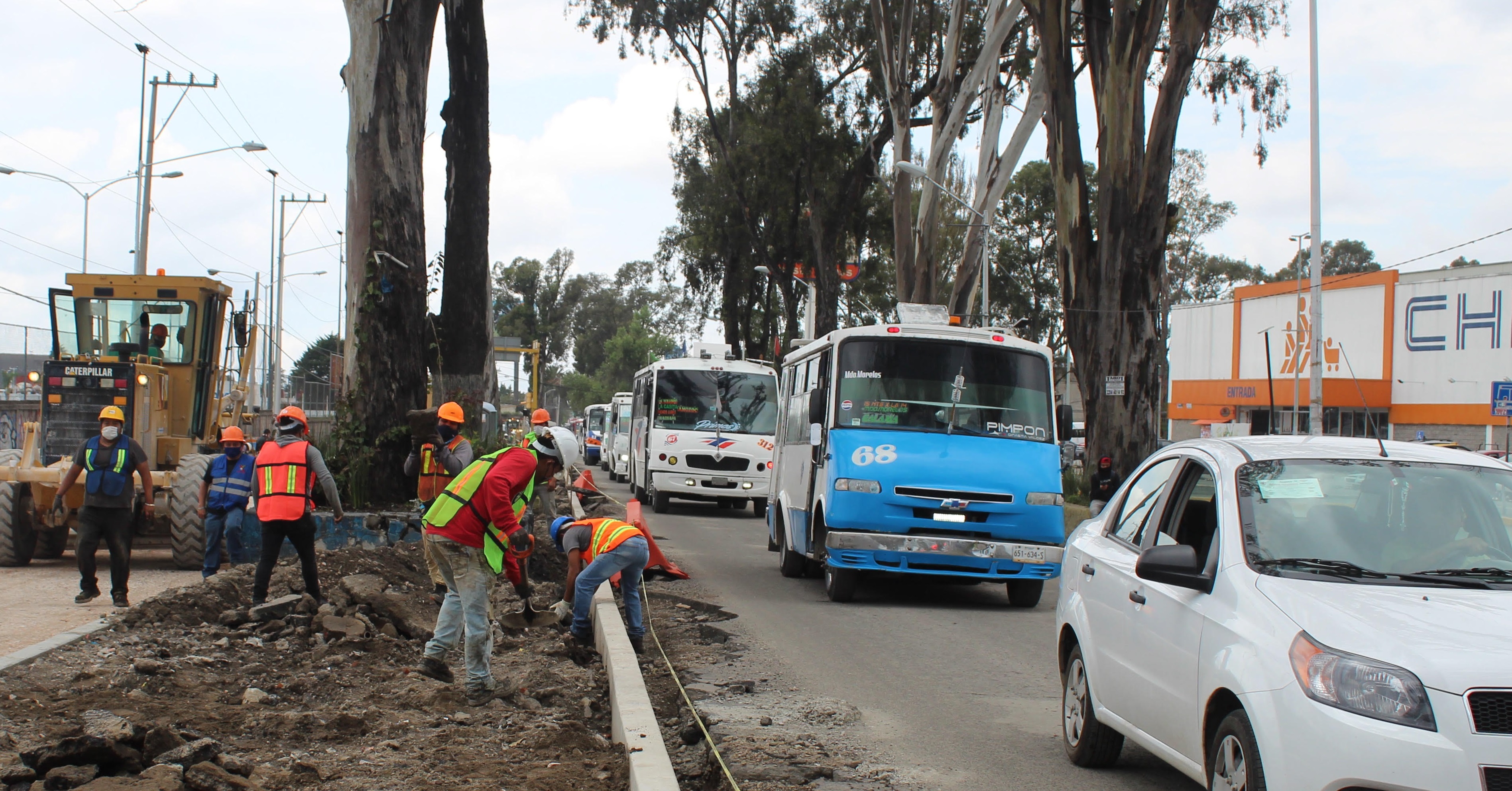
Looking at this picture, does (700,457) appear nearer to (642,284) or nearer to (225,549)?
(225,549)

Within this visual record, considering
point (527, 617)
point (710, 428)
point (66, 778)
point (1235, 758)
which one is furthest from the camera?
point (710, 428)

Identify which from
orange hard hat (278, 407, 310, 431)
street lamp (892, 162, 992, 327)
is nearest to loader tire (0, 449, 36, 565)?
orange hard hat (278, 407, 310, 431)

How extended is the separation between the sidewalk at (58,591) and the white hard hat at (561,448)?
12.2 feet

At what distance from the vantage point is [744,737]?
674 cm

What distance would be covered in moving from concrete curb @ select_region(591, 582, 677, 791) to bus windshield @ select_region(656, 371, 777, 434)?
1583cm

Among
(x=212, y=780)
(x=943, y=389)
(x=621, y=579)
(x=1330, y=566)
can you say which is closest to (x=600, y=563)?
(x=621, y=579)

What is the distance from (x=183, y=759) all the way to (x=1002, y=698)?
4.72 meters

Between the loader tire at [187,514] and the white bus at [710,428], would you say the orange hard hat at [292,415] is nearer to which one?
the loader tire at [187,514]

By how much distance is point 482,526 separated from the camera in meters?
7.16

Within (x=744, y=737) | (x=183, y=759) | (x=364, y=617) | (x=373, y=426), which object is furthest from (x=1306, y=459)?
(x=373, y=426)

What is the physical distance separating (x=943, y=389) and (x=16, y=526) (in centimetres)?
973

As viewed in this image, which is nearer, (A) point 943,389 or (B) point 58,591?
(B) point 58,591

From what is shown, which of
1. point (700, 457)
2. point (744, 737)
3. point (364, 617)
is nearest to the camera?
point (744, 737)

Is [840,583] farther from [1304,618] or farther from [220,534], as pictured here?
[1304,618]
